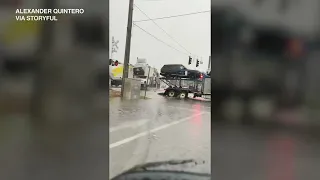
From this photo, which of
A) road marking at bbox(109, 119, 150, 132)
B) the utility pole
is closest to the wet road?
road marking at bbox(109, 119, 150, 132)

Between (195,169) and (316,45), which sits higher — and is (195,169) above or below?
below

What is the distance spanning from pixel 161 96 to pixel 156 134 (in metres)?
0.21

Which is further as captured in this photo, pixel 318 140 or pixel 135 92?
pixel 135 92

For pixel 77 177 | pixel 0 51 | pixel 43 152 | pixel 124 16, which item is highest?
pixel 124 16

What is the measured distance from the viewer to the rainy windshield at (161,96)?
1.59 metres

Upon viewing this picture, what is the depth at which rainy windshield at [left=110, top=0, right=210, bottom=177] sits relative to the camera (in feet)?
5.21

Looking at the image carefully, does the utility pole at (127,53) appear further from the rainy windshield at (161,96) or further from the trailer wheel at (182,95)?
the trailer wheel at (182,95)

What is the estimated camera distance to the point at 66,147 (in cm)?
160

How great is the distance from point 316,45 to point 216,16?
528mm

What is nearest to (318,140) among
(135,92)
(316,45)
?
(316,45)

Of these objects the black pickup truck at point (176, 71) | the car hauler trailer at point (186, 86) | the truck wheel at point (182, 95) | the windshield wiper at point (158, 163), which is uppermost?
the black pickup truck at point (176, 71)

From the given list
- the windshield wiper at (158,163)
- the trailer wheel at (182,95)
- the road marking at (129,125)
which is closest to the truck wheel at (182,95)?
the trailer wheel at (182,95)

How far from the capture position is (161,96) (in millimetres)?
1648

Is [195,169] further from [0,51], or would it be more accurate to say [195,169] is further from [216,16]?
[0,51]
